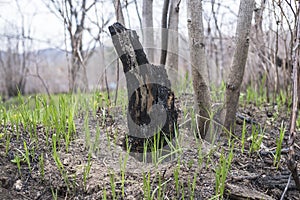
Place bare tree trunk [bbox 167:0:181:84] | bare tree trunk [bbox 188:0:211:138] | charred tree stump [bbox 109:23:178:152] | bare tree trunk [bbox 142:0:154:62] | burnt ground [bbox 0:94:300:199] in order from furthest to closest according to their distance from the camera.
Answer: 1. bare tree trunk [bbox 142:0:154:62]
2. bare tree trunk [bbox 167:0:181:84]
3. bare tree trunk [bbox 188:0:211:138]
4. charred tree stump [bbox 109:23:178:152]
5. burnt ground [bbox 0:94:300:199]

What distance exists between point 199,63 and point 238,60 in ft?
0.88

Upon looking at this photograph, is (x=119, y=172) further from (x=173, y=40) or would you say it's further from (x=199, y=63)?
(x=173, y=40)

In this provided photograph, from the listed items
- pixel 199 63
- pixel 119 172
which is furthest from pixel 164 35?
pixel 119 172

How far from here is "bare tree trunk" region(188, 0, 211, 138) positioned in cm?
168

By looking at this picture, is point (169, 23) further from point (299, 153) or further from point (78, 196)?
point (78, 196)

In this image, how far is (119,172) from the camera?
58.3 inches

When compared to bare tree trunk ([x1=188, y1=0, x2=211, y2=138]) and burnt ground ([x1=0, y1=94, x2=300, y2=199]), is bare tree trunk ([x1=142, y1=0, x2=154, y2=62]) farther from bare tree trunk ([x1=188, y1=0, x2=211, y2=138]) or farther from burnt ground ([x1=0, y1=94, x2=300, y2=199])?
burnt ground ([x1=0, y1=94, x2=300, y2=199])

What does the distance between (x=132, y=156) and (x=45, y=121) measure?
1.85 ft

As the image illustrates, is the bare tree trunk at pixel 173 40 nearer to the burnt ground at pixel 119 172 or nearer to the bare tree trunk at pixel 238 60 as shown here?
the bare tree trunk at pixel 238 60

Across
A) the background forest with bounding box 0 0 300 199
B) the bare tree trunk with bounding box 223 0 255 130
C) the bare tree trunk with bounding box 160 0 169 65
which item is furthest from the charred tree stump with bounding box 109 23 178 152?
the bare tree trunk with bounding box 160 0 169 65

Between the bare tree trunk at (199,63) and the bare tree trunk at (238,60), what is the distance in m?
0.18

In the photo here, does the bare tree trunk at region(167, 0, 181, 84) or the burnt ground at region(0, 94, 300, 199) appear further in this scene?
the bare tree trunk at region(167, 0, 181, 84)

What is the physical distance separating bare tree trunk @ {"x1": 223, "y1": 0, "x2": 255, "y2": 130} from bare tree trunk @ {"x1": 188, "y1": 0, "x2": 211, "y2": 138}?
179mm

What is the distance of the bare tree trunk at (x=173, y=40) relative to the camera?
219 cm
